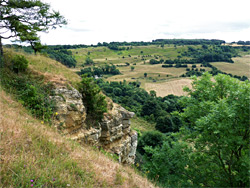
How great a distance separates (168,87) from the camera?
90.4 m

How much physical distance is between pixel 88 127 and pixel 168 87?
82.9 meters

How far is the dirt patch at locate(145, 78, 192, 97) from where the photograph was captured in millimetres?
82125

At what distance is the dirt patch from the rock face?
6770 cm

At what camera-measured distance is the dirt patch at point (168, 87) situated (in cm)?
8212

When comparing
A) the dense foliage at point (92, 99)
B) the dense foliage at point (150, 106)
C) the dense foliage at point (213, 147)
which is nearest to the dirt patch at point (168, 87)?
the dense foliage at point (150, 106)

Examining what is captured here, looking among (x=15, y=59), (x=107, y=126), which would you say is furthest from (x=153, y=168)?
(x=15, y=59)

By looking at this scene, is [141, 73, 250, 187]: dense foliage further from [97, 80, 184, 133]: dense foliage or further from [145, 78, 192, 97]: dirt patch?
[145, 78, 192, 97]: dirt patch

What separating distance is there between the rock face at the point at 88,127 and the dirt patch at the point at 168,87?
67702mm

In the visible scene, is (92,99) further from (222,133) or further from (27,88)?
(222,133)

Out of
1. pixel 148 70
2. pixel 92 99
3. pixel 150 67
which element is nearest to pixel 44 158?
pixel 92 99

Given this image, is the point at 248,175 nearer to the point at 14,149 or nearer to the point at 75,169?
the point at 75,169

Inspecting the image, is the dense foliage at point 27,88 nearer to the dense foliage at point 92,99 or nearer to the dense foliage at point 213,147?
the dense foliage at point 92,99

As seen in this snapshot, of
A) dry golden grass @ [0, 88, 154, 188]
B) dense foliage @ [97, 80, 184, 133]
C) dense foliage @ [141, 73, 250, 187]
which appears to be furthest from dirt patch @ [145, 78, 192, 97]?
dry golden grass @ [0, 88, 154, 188]

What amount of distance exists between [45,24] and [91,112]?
25.7 ft
